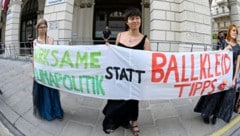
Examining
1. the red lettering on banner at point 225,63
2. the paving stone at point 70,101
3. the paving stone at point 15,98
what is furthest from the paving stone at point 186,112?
the paving stone at point 15,98

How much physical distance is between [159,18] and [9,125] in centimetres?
806

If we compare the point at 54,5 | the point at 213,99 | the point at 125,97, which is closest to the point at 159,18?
the point at 54,5

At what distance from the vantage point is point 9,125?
4.41 metres

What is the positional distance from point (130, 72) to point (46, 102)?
1677mm

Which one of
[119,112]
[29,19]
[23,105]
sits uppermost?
[29,19]

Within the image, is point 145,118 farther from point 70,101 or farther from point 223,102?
point 70,101

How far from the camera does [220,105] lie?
4488 mm

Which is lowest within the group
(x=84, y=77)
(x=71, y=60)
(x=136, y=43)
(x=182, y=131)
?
(x=182, y=131)

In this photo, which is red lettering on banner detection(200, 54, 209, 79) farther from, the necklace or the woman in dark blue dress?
the woman in dark blue dress

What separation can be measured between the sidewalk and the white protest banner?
608 mm

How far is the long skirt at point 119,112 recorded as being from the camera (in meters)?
3.98

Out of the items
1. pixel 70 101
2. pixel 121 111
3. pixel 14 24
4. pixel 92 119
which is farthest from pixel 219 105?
pixel 14 24

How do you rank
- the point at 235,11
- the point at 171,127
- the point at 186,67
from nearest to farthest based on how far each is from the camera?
the point at 186,67 < the point at 171,127 < the point at 235,11

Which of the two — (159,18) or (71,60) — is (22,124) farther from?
(159,18)
